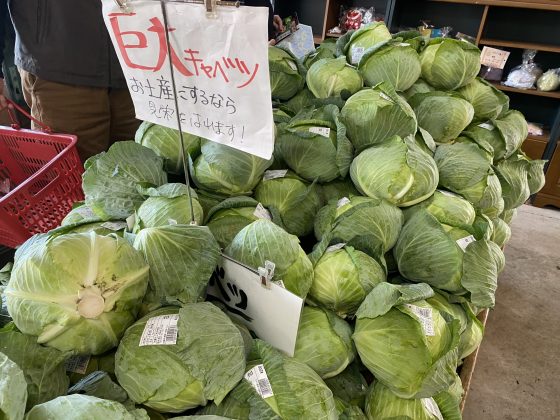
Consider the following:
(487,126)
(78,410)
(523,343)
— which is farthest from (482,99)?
(78,410)

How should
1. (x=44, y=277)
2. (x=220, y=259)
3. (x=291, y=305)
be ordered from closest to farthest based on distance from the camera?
1. (x=44, y=277)
2. (x=291, y=305)
3. (x=220, y=259)

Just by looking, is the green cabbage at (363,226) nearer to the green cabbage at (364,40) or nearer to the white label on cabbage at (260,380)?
the white label on cabbage at (260,380)

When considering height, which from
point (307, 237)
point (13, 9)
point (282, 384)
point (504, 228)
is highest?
point (13, 9)

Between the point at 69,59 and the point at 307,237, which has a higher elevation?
the point at 69,59

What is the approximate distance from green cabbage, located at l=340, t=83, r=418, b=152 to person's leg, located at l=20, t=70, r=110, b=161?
1.60 meters

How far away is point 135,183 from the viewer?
1.43 meters

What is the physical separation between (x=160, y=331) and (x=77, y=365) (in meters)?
0.25

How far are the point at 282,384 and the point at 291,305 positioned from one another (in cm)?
21

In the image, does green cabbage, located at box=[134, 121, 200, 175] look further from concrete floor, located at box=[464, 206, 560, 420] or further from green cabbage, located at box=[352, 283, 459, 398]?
concrete floor, located at box=[464, 206, 560, 420]

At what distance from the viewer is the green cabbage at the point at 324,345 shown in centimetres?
118

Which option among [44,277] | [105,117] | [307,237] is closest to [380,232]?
[307,237]

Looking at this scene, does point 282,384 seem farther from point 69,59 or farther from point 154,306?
point 69,59

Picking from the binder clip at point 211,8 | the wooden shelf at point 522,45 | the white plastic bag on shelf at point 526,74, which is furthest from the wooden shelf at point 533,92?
the binder clip at point 211,8

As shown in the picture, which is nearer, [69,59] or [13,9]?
[13,9]
